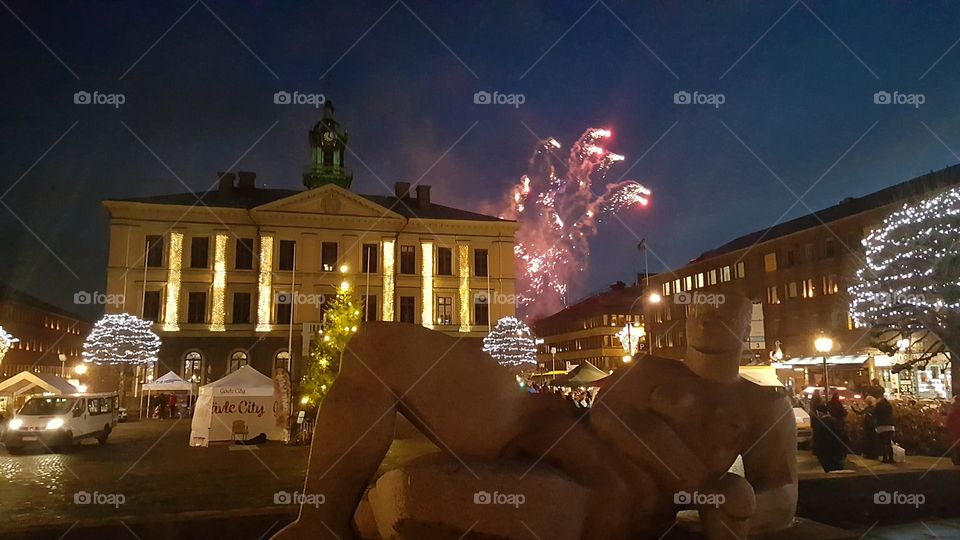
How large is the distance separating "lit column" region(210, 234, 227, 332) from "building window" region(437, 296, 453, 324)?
644 inches

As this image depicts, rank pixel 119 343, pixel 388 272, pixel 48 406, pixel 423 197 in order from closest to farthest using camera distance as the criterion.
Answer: pixel 48 406
pixel 119 343
pixel 388 272
pixel 423 197

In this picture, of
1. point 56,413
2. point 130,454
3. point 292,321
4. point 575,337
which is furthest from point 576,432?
point 575,337

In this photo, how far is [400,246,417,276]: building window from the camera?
52906mm

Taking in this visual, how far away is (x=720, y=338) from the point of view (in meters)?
5.05

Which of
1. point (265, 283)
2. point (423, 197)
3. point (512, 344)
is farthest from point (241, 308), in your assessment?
point (512, 344)

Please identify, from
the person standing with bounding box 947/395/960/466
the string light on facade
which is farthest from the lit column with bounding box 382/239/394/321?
the person standing with bounding box 947/395/960/466

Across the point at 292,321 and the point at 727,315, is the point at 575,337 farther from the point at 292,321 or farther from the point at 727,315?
the point at 727,315

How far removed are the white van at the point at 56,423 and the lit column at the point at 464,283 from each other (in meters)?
31.3

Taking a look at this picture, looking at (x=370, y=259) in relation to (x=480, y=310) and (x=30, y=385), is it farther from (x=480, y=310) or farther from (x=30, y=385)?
(x=30, y=385)

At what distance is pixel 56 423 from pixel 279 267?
1135 inches

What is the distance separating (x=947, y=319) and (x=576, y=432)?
27944mm

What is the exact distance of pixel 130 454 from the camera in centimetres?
2061

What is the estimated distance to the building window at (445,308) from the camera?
5334 cm

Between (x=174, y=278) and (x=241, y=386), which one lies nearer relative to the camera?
(x=241, y=386)
